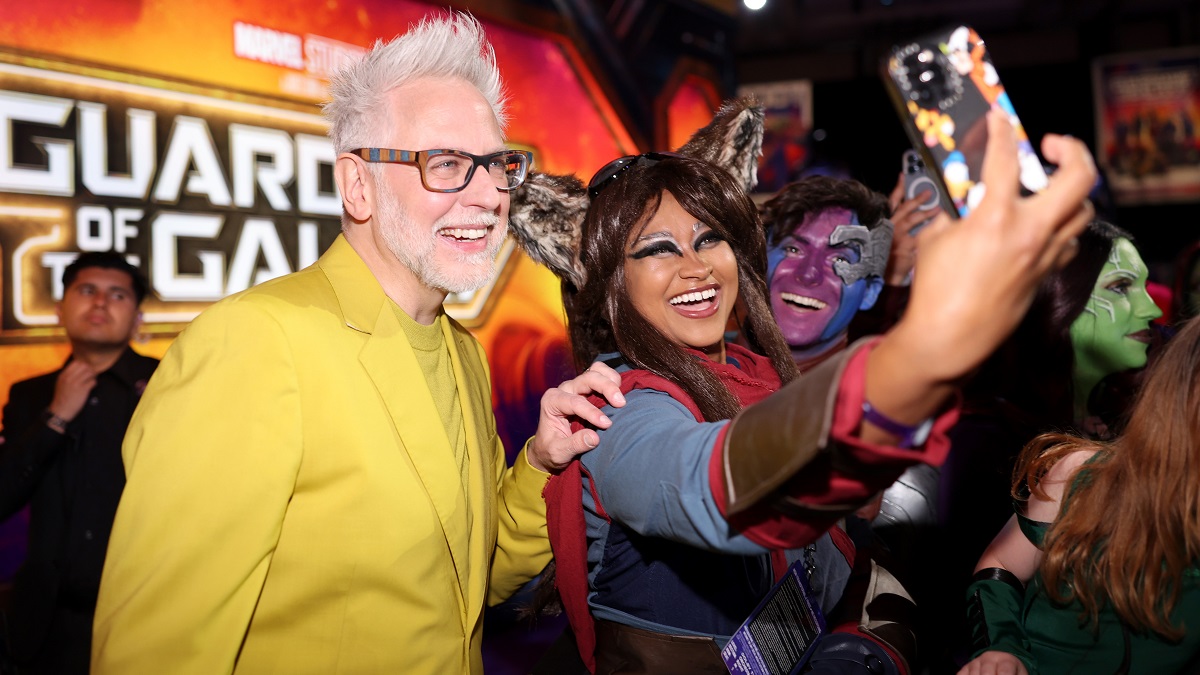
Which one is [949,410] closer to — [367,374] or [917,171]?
[367,374]

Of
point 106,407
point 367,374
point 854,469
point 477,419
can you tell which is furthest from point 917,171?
point 106,407

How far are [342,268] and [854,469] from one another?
1.19 meters

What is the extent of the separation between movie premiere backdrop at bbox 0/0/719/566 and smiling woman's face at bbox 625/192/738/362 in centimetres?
226

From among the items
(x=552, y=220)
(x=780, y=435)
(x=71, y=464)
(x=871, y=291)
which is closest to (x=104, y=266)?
(x=71, y=464)

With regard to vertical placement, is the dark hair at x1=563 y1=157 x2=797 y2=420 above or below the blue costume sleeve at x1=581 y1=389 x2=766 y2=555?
above

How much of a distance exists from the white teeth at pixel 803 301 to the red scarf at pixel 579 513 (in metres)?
1.20

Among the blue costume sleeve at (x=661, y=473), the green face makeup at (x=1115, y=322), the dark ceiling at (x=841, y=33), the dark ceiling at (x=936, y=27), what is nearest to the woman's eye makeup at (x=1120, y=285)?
the green face makeup at (x=1115, y=322)

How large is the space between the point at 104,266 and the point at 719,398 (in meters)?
2.47

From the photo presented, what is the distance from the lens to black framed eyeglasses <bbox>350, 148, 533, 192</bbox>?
1738mm

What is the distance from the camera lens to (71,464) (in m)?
3.05

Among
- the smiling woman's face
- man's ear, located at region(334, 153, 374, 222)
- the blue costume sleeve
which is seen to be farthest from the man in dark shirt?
the blue costume sleeve

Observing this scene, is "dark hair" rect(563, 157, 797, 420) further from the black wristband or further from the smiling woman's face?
the black wristband

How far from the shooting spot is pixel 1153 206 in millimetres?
9852

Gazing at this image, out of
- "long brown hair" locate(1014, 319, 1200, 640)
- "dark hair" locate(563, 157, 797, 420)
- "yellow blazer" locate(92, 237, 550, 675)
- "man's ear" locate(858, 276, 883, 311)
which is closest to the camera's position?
"yellow blazer" locate(92, 237, 550, 675)
